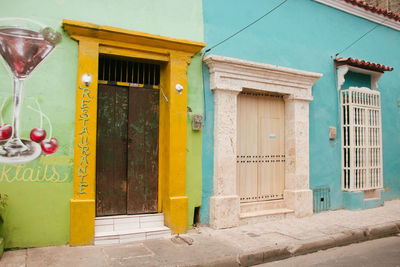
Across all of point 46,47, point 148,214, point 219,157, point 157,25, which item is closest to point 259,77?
point 219,157

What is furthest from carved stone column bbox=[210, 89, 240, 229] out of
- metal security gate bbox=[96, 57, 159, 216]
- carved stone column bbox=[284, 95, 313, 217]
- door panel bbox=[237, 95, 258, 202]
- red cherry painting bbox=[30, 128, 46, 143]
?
red cherry painting bbox=[30, 128, 46, 143]

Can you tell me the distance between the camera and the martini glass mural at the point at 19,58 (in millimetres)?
4773

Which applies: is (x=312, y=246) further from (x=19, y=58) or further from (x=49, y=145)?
(x=19, y=58)

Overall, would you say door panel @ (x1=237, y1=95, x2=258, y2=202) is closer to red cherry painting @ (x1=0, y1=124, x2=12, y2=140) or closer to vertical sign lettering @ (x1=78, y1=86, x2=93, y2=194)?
vertical sign lettering @ (x1=78, y1=86, x2=93, y2=194)

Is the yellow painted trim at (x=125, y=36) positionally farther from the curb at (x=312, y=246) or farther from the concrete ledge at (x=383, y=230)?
the concrete ledge at (x=383, y=230)

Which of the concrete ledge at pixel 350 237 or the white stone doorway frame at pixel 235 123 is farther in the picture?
the white stone doorway frame at pixel 235 123

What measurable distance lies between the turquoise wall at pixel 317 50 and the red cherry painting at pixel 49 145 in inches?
98.5

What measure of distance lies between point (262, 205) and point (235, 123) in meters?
1.84

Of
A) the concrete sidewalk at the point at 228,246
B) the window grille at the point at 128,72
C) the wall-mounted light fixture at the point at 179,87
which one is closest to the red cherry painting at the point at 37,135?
the window grille at the point at 128,72

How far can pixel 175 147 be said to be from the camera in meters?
5.82

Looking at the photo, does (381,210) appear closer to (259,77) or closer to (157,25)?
(259,77)

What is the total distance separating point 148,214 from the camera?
5.97m

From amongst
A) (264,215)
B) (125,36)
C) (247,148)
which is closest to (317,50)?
(247,148)

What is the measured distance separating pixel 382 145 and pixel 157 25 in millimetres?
6632
